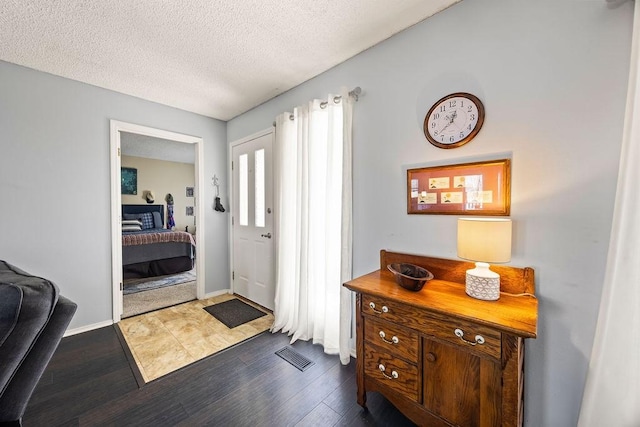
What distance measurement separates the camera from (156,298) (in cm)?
337

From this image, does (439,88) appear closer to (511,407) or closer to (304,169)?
(304,169)

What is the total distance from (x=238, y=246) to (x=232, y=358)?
1.64 meters

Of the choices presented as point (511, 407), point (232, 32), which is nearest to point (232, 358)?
point (511, 407)

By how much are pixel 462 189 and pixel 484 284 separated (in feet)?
1.86

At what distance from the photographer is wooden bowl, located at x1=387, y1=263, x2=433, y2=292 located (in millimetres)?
1379

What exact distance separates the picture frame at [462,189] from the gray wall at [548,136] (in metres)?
0.05

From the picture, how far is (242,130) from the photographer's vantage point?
3328mm

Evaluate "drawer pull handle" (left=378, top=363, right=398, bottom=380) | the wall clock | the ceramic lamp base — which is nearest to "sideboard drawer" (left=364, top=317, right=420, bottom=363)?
"drawer pull handle" (left=378, top=363, right=398, bottom=380)

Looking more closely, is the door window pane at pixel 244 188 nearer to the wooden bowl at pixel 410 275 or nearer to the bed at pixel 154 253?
the bed at pixel 154 253

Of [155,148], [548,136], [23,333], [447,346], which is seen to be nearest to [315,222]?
[447,346]

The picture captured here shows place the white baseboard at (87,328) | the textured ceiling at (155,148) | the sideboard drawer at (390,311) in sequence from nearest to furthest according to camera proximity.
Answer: the sideboard drawer at (390,311) < the white baseboard at (87,328) < the textured ceiling at (155,148)

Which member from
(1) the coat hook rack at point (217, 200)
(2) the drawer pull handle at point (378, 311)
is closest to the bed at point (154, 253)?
(1) the coat hook rack at point (217, 200)

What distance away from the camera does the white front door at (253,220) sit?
294 cm

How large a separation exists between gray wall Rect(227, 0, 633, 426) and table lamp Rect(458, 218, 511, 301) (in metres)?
0.24
